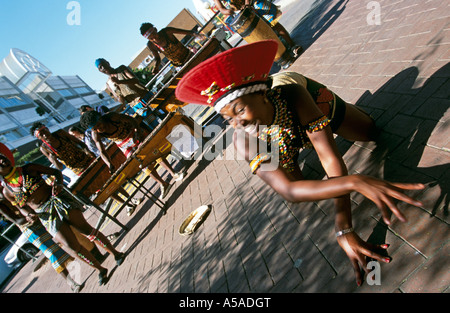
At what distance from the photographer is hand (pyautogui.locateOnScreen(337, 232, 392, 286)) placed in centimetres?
160

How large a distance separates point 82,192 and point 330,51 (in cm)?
595

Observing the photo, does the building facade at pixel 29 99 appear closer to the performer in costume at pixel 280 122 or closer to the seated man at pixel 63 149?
the seated man at pixel 63 149

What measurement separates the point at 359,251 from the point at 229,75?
148cm

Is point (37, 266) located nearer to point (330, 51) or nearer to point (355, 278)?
point (355, 278)

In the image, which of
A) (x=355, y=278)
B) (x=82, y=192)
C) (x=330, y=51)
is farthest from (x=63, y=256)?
(x=330, y=51)

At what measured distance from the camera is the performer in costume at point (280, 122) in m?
1.45

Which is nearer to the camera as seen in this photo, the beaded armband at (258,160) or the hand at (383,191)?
the hand at (383,191)

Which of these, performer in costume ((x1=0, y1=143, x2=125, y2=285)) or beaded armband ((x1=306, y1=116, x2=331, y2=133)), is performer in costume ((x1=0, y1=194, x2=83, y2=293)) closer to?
performer in costume ((x1=0, y1=143, x2=125, y2=285))

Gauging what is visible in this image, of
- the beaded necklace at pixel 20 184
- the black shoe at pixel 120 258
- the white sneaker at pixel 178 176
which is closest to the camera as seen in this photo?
the beaded necklace at pixel 20 184

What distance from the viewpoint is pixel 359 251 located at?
63.9 inches

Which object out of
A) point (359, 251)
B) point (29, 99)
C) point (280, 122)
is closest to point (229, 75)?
point (280, 122)

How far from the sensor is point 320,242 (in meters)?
2.17

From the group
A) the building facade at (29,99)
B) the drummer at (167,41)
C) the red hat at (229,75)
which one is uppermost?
the building facade at (29,99)

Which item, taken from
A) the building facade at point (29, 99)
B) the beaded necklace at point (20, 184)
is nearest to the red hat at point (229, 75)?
the beaded necklace at point (20, 184)
